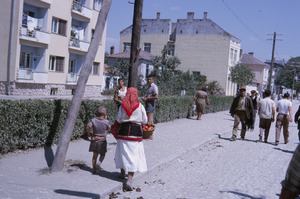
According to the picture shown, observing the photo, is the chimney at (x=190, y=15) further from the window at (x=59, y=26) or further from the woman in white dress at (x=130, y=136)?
the woman in white dress at (x=130, y=136)

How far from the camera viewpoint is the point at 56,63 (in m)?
32.0

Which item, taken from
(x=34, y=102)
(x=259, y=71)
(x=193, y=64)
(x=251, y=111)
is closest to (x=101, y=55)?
(x=193, y=64)

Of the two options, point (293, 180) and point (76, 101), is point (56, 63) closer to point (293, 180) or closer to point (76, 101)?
point (76, 101)

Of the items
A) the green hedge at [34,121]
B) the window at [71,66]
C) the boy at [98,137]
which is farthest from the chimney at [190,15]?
the boy at [98,137]

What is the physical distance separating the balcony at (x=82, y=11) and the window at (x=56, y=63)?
4.83 meters

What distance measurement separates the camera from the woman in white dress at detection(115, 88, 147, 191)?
5.94m

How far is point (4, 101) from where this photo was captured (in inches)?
274

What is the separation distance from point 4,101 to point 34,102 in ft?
3.12

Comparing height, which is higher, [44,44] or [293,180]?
[44,44]

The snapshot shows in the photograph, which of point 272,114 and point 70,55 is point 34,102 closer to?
point 272,114

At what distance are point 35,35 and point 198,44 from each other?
2852 centimetres

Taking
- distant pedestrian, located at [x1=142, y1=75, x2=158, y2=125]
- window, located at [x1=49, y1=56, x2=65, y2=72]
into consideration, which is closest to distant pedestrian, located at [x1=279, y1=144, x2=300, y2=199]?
distant pedestrian, located at [x1=142, y1=75, x2=158, y2=125]

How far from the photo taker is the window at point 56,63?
1238 inches

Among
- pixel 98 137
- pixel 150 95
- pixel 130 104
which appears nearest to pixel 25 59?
pixel 150 95
